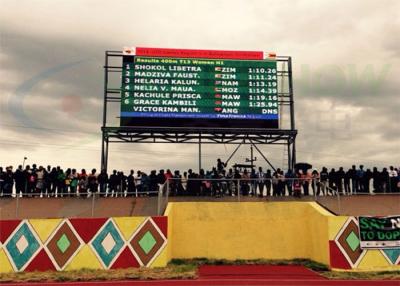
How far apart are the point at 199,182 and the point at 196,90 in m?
7.72

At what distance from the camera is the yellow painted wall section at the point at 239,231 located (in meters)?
17.2

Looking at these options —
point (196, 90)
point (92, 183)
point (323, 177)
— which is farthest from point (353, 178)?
point (92, 183)

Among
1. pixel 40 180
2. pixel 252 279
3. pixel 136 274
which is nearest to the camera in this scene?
pixel 252 279

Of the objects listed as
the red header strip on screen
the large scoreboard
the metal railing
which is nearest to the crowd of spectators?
the metal railing

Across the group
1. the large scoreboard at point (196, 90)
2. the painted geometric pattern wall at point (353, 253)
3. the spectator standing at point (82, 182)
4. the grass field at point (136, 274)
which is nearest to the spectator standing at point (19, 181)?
the spectator standing at point (82, 182)

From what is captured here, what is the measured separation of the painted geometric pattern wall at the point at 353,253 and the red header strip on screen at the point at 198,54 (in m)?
13.1

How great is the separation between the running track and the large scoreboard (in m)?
10.9

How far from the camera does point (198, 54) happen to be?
25.2 meters

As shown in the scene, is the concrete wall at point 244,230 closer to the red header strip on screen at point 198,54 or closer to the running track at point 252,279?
the running track at point 252,279

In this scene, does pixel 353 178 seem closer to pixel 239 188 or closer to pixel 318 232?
pixel 318 232

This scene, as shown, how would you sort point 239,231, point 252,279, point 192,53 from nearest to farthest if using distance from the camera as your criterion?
point 252,279, point 239,231, point 192,53

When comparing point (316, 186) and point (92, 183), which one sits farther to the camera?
point (92, 183)

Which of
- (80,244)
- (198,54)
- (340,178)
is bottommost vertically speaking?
(80,244)

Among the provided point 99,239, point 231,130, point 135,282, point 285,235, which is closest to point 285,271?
point 285,235
